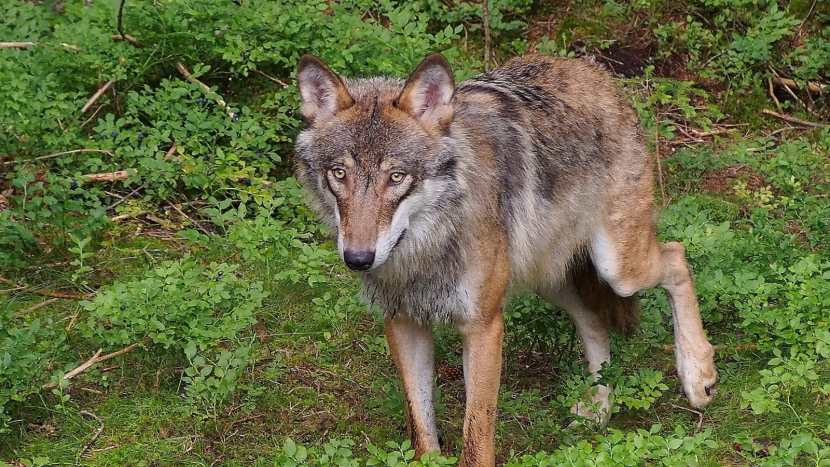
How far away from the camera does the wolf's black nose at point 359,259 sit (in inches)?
154

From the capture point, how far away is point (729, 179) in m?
8.05

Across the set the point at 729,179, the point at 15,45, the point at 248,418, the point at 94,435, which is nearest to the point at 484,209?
the point at 248,418

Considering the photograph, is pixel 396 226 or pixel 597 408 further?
pixel 597 408

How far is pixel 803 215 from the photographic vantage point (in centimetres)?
669

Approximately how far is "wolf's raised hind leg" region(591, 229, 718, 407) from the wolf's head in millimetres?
1412

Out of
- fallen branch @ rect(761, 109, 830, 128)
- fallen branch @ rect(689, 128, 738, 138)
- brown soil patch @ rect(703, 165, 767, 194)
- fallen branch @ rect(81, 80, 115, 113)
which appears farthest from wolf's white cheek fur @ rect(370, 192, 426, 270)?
fallen branch @ rect(761, 109, 830, 128)

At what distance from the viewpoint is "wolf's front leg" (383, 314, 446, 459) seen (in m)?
4.79

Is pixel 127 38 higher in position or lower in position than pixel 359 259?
lower

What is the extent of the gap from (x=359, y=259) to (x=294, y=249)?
2804 millimetres

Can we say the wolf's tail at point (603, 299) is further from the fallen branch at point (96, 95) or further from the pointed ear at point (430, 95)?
the fallen branch at point (96, 95)

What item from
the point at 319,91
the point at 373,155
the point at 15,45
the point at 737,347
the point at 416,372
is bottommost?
the point at 737,347

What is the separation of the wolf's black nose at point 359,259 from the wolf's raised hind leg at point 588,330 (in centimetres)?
200

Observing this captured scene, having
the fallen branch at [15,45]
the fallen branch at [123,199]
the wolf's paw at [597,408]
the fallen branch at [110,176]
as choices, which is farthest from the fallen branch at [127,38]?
the wolf's paw at [597,408]

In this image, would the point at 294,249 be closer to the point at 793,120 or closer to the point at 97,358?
the point at 97,358
